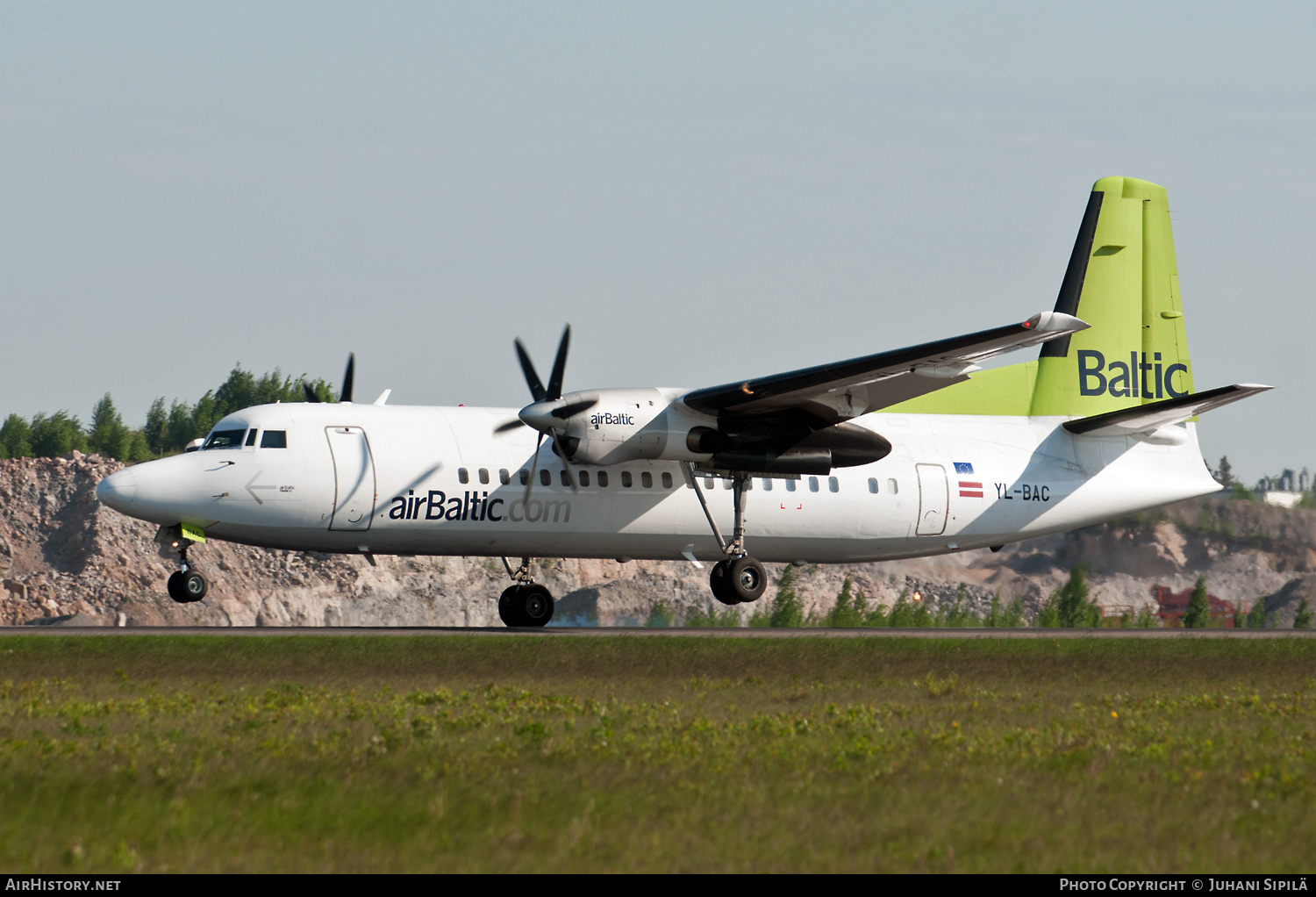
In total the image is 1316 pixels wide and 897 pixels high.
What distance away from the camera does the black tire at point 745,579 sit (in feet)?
85.9

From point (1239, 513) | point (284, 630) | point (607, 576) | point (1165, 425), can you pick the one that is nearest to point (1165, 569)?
point (1239, 513)

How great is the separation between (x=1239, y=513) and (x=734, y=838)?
109 feet

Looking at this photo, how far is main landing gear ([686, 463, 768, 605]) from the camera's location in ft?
86.0

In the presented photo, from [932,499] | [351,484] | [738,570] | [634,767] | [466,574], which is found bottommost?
[634,767]

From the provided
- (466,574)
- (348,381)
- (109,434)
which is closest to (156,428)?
(109,434)

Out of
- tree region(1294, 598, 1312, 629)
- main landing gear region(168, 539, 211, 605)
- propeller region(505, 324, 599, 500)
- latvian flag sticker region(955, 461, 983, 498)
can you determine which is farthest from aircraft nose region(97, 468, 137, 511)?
tree region(1294, 598, 1312, 629)

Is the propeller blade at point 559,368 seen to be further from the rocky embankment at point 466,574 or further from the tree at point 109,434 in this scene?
the tree at point 109,434

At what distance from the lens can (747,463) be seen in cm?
2566

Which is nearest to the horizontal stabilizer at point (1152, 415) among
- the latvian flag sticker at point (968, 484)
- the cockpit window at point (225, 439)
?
the latvian flag sticker at point (968, 484)

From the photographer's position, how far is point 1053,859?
848cm

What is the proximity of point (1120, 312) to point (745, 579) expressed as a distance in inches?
463

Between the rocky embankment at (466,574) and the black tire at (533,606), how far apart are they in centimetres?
1556

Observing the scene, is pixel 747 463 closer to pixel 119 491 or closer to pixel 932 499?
pixel 932 499
